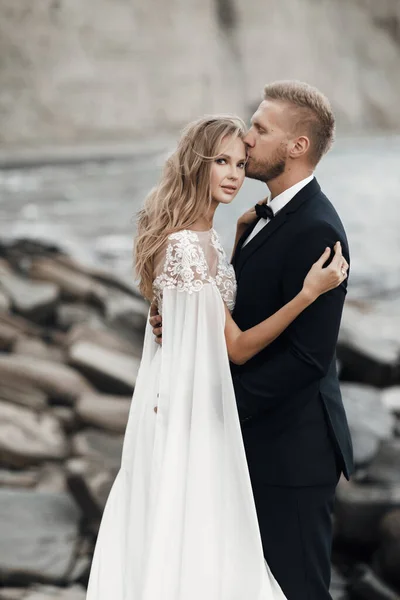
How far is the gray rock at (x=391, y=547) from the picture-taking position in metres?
3.52

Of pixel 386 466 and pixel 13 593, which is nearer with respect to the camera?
pixel 13 593

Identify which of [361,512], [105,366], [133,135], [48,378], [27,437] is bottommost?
[361,512]

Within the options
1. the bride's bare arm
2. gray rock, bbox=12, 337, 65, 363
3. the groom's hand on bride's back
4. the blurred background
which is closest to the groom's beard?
the bride's bare arm

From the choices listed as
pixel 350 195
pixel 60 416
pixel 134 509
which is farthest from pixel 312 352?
pixel 350 195

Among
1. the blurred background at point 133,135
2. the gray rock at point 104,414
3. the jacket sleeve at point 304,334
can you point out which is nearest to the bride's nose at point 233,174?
the jacket sleeve at point 304,334

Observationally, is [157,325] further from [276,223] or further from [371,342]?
[371,342]

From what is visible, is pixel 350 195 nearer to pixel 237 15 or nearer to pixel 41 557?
pixel 237 15

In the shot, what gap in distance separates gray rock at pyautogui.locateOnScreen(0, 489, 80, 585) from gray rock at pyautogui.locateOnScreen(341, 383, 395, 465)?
1.53 metres

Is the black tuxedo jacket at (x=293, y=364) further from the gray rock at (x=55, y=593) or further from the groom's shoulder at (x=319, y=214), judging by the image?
the gray rock at (x=55, y=593)

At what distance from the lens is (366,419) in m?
4.93

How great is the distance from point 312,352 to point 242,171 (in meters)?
0.46

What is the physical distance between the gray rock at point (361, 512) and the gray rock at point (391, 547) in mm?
191

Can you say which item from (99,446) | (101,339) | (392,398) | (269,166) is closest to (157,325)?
(269,166)

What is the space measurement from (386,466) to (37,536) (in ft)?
5.87
